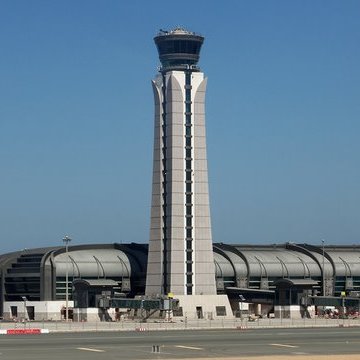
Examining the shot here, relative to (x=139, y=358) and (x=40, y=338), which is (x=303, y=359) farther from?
(x=40, y=338)

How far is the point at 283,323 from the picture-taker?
640ft

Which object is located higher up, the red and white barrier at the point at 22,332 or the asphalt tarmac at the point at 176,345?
the red and white barrier at the point at 22,332

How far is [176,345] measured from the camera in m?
123

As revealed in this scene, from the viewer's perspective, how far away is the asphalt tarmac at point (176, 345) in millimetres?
109812

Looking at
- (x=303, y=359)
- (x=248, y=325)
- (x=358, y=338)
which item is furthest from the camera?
(x=248, y=325)

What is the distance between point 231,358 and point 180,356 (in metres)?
5.13

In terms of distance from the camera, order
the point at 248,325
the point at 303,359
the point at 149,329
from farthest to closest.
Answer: the point at 248,325, the point at 149,329, the point at 303,359

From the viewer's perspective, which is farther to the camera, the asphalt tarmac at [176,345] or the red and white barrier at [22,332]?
the red and white barrier at [22,332]

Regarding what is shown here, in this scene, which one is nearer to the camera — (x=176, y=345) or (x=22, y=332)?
(x=176, y=345)

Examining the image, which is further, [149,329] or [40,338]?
[149,329]

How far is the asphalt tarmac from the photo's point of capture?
10981 centimetres

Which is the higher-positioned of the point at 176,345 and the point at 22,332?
the point at 22,332

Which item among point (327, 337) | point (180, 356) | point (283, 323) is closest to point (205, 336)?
point (327, 337)

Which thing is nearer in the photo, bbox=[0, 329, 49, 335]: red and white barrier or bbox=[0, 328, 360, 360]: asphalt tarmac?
bbox=[0, 328, 360, 360]: asphalt tarmac
